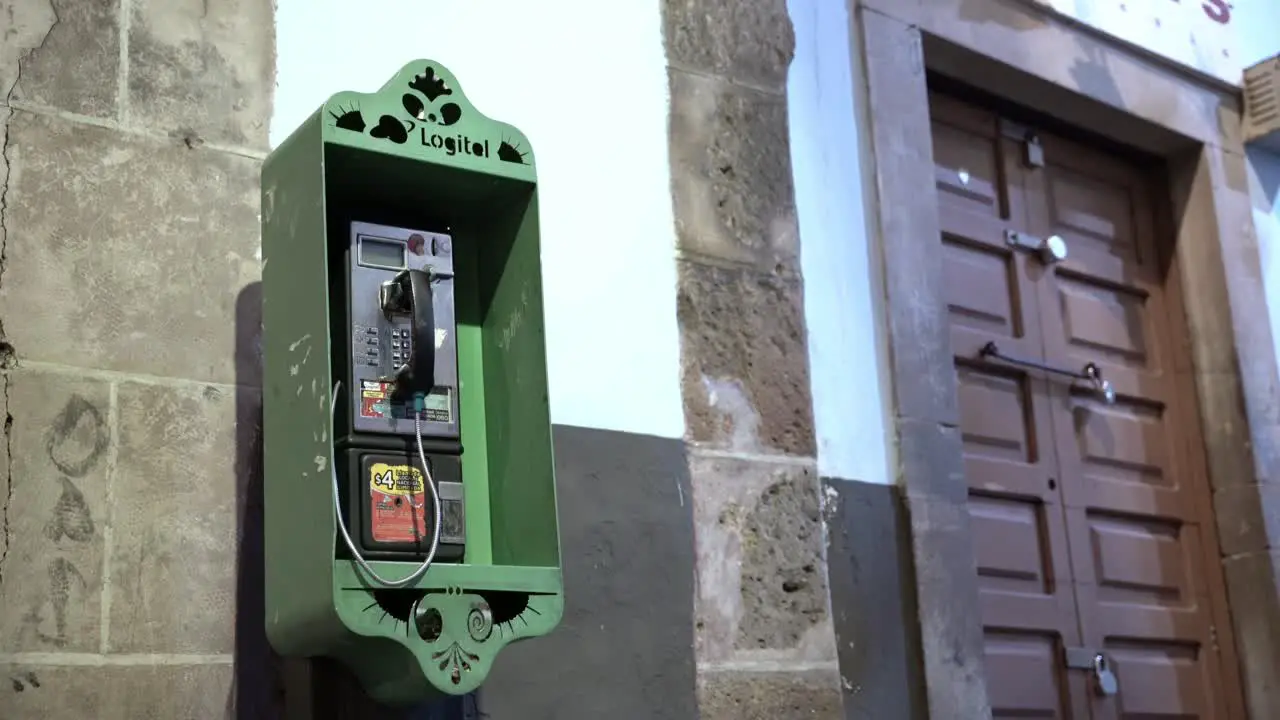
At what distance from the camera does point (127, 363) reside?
2.70m

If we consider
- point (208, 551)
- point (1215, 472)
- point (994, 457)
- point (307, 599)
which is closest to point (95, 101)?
point (208, 551)

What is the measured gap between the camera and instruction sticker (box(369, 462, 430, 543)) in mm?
2547

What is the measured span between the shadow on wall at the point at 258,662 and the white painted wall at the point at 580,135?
68cm

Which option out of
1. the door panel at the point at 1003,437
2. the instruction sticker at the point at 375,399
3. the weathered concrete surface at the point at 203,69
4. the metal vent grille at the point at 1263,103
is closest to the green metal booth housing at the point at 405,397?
the instruction sticker at the point at 375,399

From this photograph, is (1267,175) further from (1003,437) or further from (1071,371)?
(1003,437)

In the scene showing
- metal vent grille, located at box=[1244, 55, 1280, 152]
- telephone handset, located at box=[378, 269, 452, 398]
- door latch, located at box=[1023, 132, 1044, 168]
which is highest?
metal vent grille, located at box=[1244, 55, 1280, 152]

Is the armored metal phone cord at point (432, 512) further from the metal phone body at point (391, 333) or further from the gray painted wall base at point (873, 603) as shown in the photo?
the gray painted wall base at point (873, 603)

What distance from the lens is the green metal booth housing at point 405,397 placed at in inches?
98.2

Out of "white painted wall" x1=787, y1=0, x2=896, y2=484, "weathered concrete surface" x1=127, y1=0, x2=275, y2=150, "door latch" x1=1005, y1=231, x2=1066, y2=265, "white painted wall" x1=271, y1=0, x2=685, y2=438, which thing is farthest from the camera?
"door latch" x1=1005, y1=231, x2=1066, y2=265

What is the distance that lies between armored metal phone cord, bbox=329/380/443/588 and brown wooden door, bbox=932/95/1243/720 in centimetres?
192

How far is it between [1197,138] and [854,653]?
2384mm

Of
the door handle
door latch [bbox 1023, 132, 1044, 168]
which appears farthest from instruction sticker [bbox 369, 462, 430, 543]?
door latch [bbox 1023, 132, 1044, 168]

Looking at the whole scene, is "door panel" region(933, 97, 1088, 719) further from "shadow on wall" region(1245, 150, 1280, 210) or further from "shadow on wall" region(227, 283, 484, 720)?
"shadow on wall" region(227, 283, 484, 720)

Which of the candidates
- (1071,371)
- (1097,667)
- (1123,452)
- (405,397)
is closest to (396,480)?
(405,397)
